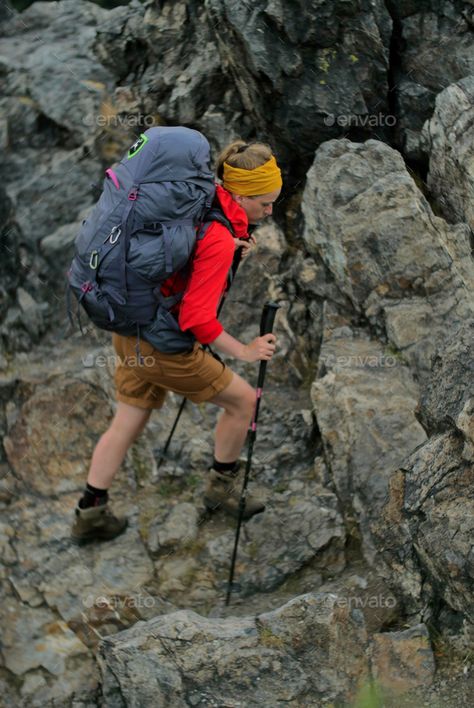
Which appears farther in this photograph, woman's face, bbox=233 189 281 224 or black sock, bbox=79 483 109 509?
black sock, bbox=79 483 109 509

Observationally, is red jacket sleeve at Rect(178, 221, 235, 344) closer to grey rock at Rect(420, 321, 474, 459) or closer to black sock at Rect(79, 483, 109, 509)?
grey rock at Rect(420, 321, 474, 459)

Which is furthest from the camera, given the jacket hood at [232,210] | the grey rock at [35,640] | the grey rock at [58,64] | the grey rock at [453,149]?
the grey rock at [58,64]

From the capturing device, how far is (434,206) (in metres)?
8.81

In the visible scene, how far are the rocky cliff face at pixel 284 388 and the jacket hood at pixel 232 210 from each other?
1822 millimetres

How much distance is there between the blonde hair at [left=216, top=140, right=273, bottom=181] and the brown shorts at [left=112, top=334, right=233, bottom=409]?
1.37 meters

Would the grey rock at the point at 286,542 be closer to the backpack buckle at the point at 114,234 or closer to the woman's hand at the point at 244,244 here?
the woman's hand at the point at 244,244

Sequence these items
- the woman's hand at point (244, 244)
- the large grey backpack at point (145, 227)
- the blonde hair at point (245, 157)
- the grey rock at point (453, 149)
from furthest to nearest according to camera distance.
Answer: the grey rock at point (453, 149) < the woman's hand at point (244, 244) < the blonde hair at point (245, 157) < the large grey backpack at point (145, 227)

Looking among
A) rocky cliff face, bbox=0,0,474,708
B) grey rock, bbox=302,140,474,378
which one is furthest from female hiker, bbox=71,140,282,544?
grey rock, bbox=302,140,474,378

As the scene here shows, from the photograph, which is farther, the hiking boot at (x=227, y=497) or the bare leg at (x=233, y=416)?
the hiking boot at (x=227, y=497)

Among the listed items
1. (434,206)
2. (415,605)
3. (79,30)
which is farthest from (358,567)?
(79,30)

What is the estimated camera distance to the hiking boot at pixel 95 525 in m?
7.27

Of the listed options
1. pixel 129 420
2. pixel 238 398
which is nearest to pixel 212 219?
pixel 238 398

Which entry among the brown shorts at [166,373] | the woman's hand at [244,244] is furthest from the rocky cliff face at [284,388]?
the woman's hand at [244,244]

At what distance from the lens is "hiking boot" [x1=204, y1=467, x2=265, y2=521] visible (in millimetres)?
7590
